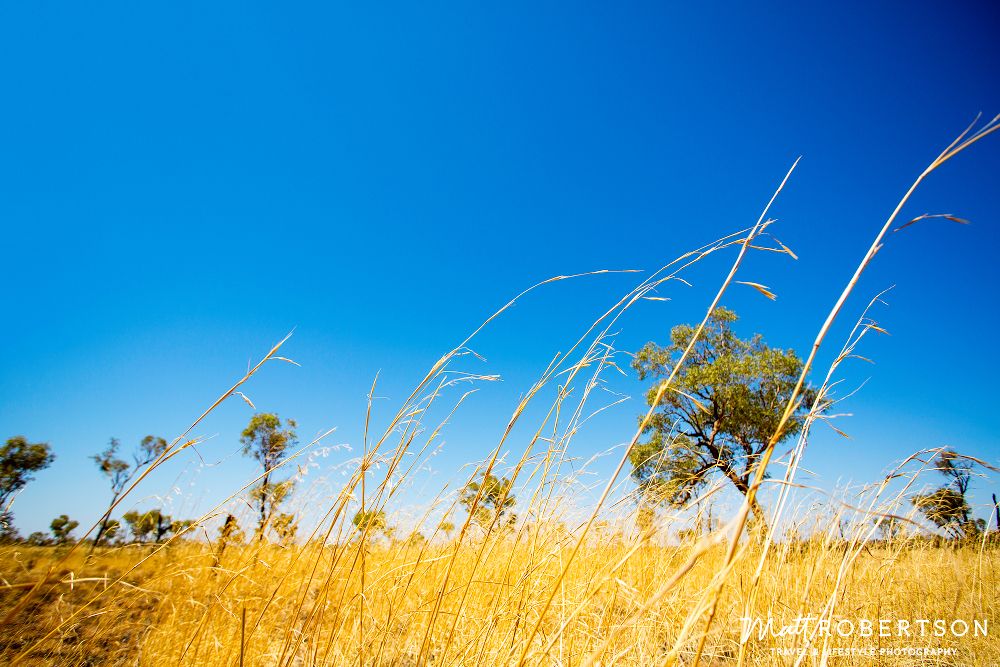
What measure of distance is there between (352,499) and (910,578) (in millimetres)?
3630

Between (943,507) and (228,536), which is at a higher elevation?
(943,507)

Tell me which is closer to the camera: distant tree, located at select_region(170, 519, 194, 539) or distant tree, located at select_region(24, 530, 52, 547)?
distant tree, located at select_region(170, 519, 194, 539)

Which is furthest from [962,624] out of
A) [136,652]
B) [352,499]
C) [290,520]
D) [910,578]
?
[136,652]

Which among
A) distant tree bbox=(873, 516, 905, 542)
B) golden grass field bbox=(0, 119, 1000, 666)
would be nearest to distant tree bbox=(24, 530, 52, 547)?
golden grass field bbox=(0, 119, 1000, 666)

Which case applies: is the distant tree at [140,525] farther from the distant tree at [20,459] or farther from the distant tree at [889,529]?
the distant tree at [20,459]

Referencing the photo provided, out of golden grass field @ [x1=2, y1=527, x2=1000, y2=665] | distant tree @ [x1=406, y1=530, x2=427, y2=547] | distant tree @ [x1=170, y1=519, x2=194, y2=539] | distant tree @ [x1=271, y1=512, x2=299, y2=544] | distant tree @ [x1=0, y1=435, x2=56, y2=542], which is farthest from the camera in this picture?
distant tree @ [x1=0, y1=435, x2=56, y2=542]

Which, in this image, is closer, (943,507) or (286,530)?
(286,530)

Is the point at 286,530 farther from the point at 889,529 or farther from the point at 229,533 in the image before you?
the point at 889,529

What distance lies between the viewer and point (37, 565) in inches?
117

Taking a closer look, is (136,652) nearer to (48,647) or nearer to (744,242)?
(48,647)

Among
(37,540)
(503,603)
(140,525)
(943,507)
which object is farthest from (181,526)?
(943,507)

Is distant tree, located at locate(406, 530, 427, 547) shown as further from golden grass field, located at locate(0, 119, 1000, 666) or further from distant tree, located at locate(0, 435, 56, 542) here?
distant tree, located at locate(0, 435, 56, 542)

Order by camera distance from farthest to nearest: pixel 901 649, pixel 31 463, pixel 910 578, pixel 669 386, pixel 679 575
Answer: pixel 31 463 → pixel 910 578 → pixel 901 649 → pixel 669 386 → pixel 679 575

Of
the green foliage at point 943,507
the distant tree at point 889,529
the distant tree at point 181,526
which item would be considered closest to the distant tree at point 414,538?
the distant tree at point 181,526
